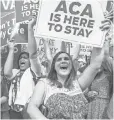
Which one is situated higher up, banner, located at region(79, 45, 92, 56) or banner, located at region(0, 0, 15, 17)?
banner, located at region(0, 0, 15, 17)

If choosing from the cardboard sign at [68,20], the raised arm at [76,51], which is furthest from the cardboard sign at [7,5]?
the raised arm at [76,51]

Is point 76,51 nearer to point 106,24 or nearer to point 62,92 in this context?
point 106,24

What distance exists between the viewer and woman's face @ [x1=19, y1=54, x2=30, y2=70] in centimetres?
357

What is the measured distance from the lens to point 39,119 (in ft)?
8.87

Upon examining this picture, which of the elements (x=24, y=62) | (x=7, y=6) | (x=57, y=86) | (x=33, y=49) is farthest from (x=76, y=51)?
(x=7, y=6)

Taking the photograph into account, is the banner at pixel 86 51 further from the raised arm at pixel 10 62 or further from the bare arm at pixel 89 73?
the raised arm at pixel 10 62

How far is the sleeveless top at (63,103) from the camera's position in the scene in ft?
9.42

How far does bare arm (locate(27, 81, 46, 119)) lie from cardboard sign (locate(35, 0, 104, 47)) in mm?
579

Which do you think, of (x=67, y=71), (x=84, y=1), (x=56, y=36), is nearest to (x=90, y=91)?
(x=67, y=71)

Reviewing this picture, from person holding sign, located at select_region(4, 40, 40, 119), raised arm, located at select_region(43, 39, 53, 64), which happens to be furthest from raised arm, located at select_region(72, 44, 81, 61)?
person holding sign, located at select_region(4, 40, 40, 119)

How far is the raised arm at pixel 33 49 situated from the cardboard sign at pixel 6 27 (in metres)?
0.27

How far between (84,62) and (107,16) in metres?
0.66

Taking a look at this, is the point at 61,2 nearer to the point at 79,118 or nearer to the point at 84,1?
the point at 84,1

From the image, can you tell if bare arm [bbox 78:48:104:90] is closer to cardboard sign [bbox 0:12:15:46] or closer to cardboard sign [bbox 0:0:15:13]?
cardboard sign [bbox 0:12:15:46]
